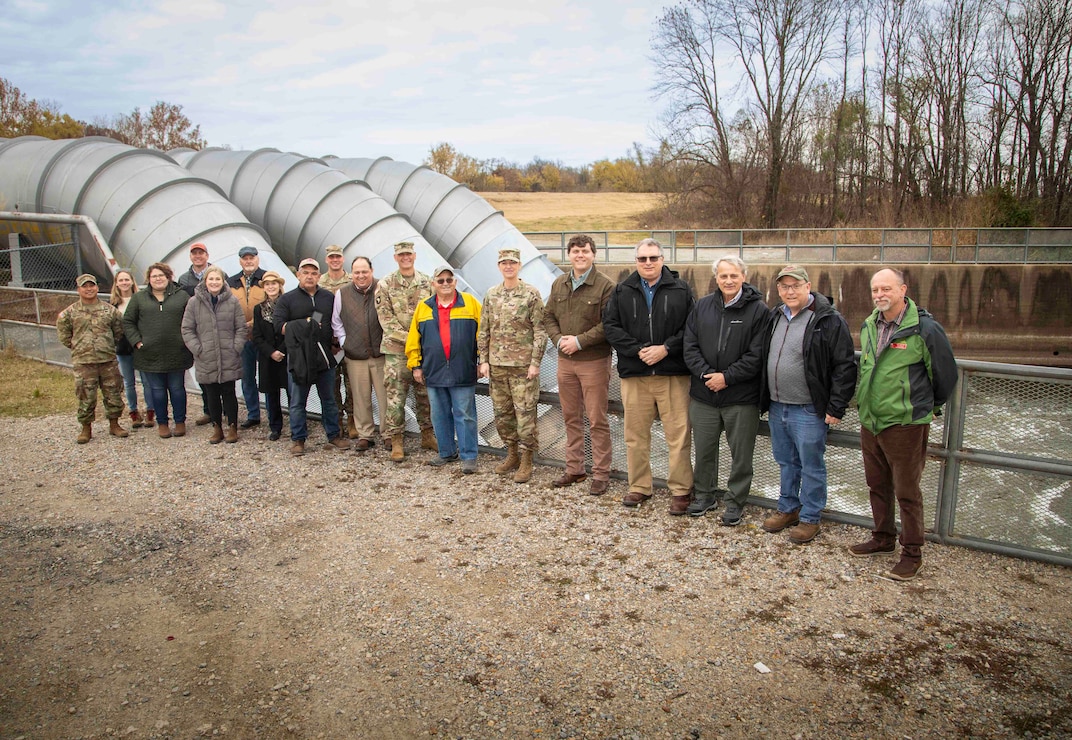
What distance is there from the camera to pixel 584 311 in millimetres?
5602

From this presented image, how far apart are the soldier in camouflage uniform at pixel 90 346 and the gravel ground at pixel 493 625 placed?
1836mm

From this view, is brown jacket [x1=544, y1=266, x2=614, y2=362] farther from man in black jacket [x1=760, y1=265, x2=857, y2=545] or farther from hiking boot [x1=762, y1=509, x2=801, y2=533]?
hiking boot [x1=762, y1=509, x2=801, y2=533]

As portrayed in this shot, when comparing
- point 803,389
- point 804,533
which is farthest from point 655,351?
point 804,533

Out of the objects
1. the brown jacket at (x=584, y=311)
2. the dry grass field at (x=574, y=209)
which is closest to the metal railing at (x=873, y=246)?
the dry grass field at (x=574, y=209)

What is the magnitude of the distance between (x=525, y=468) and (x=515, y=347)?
1.05 metres

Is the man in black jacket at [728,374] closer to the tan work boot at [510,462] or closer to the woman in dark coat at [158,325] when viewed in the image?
the tan work boot at [510,462]

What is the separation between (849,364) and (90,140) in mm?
13989

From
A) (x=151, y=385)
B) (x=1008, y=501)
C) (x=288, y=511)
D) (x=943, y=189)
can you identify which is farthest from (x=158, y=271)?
(x=943, y=189)

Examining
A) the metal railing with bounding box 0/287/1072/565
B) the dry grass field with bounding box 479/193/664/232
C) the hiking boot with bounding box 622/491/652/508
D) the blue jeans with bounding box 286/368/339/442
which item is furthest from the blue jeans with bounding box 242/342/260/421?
the dry grass field with bounding box 479/193/664/232

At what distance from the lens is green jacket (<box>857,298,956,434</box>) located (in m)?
4.13

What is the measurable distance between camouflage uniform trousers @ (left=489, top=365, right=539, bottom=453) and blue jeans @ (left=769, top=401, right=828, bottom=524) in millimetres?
2031

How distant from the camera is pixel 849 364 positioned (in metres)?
4.50

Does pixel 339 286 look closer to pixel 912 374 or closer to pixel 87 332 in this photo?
pixel 87 332

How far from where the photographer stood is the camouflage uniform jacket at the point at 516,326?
595cm
